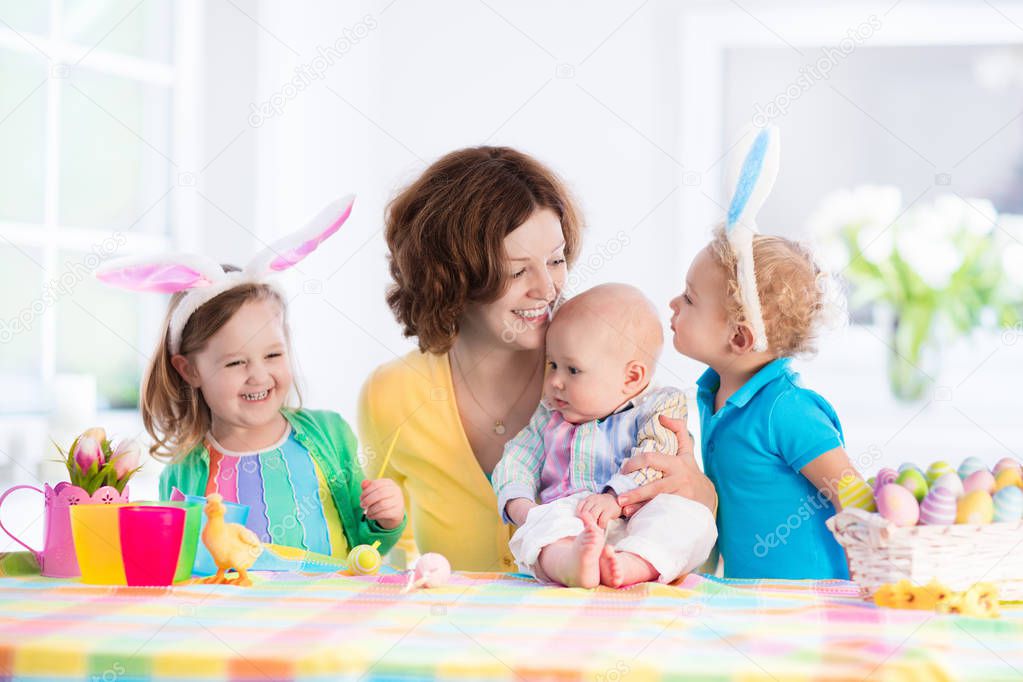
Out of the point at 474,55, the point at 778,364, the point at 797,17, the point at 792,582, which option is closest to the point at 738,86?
the point at 797,17

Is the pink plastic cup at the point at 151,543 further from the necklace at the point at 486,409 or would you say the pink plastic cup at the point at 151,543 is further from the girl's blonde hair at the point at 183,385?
the necklace at the point at 486,409

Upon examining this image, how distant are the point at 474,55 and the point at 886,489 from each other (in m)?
2.70

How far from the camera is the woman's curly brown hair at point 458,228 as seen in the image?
163cm

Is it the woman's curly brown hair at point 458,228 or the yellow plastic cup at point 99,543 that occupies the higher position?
the woman's curly brown hair at point 458,228

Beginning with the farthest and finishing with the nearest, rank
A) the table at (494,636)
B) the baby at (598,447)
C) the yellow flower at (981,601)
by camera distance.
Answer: the baby at (598,447)
the yellow flower at (981,601)
the table at (494,636)

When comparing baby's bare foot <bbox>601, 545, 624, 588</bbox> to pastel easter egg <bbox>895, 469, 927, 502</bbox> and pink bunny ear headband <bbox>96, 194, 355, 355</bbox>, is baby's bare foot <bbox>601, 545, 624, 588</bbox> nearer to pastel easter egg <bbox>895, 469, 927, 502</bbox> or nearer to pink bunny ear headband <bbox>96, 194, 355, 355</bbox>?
pastel easter egg <bbox>895, 469, 927, 502</bbox>

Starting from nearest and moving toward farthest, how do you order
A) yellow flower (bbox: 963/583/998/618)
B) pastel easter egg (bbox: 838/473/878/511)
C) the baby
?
yellow flower (bbox: 963/583/998/618) → pastel easter egg (bbox: 838/473/878/511) → the baby

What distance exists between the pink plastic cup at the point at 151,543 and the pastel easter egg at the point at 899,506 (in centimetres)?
77

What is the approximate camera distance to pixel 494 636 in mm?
947

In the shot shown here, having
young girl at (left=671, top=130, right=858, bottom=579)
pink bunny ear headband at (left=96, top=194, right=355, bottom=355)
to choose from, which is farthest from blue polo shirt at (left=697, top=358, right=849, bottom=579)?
pink bunny ear headband at (left=96, top=194, right=355, bottom=355)

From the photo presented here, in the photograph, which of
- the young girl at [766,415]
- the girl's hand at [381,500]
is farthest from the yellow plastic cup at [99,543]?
the young girl at [766,415]

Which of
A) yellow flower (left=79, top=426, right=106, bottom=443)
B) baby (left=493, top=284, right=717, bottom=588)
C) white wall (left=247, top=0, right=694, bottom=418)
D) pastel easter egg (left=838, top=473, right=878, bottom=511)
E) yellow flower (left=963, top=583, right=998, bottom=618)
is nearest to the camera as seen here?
yellow flower (left=963, top=583, right=998, bottom=618)

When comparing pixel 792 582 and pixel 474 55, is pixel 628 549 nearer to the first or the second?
pixel 792 582

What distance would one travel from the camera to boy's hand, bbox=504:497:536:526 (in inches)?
54.6
